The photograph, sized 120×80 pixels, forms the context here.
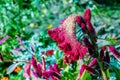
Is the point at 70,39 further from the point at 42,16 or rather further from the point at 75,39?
the point at 42,16

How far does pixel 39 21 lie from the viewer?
429 cm

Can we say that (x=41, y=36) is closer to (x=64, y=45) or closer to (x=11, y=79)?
(x=11, y=79)

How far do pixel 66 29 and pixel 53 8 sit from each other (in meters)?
3.17

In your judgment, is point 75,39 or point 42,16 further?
point 42,16

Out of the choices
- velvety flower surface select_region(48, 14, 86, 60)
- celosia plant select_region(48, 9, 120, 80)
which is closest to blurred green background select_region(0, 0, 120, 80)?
celosia plant select_region(48, 9, 120, 80)

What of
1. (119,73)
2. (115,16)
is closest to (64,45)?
(119,73)

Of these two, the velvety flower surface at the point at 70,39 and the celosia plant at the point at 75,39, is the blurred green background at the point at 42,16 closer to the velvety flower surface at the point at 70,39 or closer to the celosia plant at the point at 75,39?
the celosia plant at the point at 75,39

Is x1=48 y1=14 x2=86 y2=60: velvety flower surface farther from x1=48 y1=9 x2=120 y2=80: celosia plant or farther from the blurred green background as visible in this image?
the blurred green background

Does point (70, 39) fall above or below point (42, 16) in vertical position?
above

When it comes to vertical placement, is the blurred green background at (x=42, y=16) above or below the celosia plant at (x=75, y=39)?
below

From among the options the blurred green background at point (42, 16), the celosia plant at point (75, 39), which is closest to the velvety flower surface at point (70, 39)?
the celosia plant at point (75, 39)

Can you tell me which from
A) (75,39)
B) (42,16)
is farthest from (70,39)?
(42,16)

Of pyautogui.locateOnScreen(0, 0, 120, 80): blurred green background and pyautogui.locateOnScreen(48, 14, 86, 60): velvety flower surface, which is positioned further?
pyautogui.locateOnScreen(0, 0, 120, 80): blurred green background

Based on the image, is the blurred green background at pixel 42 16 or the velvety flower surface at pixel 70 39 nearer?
the velvety flower surface at pixel 70 39
